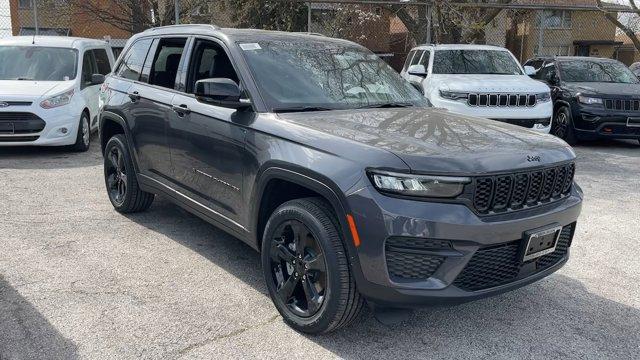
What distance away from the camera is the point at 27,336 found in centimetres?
332

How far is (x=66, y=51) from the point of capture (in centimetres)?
981

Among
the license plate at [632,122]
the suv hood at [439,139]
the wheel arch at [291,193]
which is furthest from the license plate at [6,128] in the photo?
the license plate at [632,122]

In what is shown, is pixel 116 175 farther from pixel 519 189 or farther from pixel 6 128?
pixel 519 189

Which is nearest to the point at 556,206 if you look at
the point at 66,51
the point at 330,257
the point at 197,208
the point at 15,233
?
the point at 330,257

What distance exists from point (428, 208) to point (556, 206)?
3.25 ft

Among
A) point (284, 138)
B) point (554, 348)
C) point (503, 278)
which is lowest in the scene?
point (554, 348)

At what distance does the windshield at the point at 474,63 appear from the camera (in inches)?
399

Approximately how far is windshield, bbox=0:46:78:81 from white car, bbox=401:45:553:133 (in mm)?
5781

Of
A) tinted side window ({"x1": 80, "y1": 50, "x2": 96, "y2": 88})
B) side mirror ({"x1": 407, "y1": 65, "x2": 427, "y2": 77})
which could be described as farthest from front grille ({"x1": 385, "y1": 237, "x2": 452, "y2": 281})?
tinted side window ({"x1": 80, "y1": 50, "x2": 96, "y2": 88})

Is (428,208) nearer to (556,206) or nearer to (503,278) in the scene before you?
(503,278)

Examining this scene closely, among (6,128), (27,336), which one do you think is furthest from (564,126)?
(27,336)

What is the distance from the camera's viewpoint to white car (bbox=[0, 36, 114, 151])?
8547 millimetres

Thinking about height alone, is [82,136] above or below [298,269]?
below

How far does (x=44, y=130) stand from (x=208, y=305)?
20.4 feet
